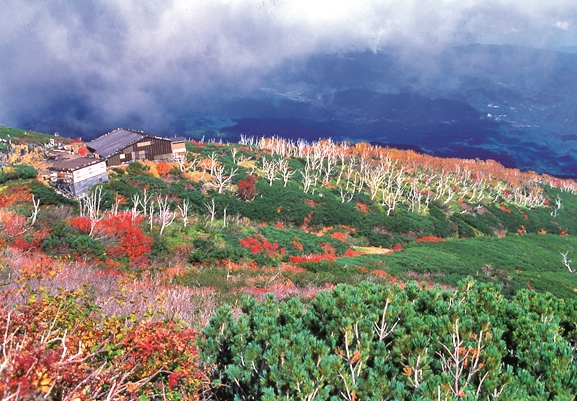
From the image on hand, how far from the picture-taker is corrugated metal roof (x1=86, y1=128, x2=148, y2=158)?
4261 cm

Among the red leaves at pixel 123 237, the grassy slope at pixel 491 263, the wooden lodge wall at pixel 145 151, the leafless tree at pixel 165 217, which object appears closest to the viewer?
the red leaves at pixel 123 237

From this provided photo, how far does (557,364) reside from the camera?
13.3ft

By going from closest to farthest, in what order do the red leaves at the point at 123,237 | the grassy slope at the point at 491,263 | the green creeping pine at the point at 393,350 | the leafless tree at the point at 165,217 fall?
the green creeping pine at the point at 393,350, the red leaves at the point at 123,237, the leafless tree at the point at 165,217, the grassy slope at the point at 491,263

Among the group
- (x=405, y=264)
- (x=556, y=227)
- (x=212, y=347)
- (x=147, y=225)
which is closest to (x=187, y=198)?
(x=147, y=225)

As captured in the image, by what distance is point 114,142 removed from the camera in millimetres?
45500

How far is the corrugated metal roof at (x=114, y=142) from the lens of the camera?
140 ft

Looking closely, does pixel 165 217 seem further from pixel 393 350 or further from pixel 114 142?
pixel 114 142

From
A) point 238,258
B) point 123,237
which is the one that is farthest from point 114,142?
point 238,258

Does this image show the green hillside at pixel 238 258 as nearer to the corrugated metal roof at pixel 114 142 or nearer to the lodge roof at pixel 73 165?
the lodge roof at pixel 73 165

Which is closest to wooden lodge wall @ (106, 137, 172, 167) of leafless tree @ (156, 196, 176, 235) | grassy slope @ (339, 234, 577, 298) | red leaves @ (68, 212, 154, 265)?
leafless tree @ (156, 196, 176, 235)

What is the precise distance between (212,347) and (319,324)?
141 cm

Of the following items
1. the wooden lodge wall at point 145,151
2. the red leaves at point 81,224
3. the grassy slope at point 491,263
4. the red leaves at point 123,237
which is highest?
the wooden lodge wall at point 145,151

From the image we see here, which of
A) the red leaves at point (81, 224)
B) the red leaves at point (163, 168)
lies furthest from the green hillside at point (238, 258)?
the red leaves at point (163, 168)

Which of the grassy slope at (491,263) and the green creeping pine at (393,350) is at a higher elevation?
the green creeping pine at (393,350)
